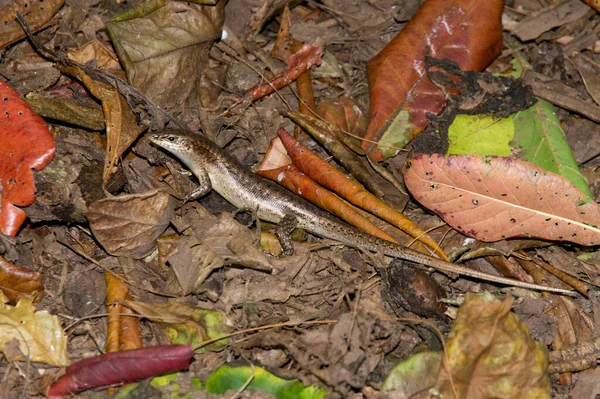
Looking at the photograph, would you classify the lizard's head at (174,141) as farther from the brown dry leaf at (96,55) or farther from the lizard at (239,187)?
the brown dry leaf at (96,55)

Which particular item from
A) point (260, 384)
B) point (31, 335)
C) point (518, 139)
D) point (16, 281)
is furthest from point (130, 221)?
point (518, 139)

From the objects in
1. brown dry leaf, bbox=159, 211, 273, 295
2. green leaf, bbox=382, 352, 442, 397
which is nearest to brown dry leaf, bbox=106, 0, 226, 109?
brown dry leaf, bbox=159, 211, 273, 295

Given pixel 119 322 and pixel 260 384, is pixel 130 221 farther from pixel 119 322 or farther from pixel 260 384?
pixel 260 384

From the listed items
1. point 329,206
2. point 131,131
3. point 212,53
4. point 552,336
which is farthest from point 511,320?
point 212,53

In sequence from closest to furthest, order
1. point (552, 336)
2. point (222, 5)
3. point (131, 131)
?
point (552, 336), point (131, 131), point (222, 5)

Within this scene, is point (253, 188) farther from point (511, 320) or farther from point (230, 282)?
point (511, 320)
